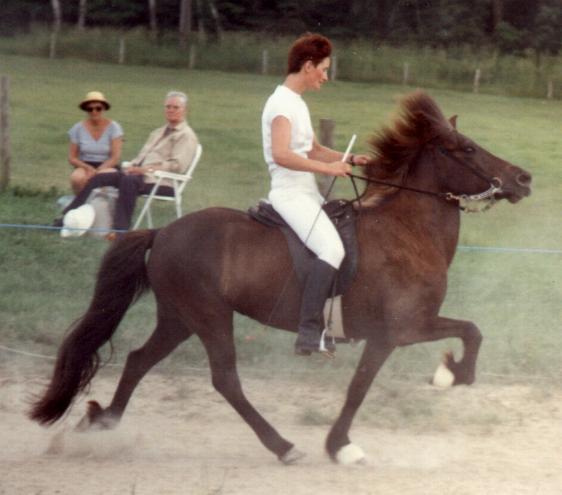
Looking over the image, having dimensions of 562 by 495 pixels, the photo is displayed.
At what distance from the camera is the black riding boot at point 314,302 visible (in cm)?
676

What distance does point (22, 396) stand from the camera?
8094 mm

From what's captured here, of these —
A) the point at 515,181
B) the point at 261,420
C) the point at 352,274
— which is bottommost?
the point at 261,420

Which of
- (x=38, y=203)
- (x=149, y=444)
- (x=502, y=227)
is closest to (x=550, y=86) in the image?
(x=502, y=227)

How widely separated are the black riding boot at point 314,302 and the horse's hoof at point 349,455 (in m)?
0.56

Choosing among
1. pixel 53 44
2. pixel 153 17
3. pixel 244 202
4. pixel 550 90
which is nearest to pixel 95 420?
pixel 244 202

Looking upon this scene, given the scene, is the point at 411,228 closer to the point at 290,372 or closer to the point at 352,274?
the point at 352,274

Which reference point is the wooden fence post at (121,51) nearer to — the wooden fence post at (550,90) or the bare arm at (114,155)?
the wooden fence post at (550,90)

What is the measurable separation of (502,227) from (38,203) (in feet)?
18.0

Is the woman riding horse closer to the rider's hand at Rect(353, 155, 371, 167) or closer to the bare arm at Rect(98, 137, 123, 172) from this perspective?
the rider's hand at Rect(353, 155, 371, 167)

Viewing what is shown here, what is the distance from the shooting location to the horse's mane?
7145 mm

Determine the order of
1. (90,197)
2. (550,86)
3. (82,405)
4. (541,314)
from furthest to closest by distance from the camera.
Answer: (550,86)
(90,197)
(541,314)
(82,405)

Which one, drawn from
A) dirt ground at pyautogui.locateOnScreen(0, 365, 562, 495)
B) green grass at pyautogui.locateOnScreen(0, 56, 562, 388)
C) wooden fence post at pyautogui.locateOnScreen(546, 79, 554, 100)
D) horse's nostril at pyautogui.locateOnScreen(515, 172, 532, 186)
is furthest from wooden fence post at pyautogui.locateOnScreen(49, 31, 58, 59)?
horse's nostril at pyautogui.locateOnScreen(515, 172, 532, 186)

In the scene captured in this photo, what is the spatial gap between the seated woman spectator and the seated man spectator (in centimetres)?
56

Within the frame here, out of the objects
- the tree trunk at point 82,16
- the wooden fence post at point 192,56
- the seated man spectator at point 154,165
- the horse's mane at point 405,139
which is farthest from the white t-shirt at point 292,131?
the tree trunk at point 82,16
